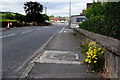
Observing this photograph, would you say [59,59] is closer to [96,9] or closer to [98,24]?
[98,24]

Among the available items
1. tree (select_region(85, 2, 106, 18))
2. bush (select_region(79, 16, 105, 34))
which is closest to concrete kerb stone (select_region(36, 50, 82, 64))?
bush (select_region(79, 16, 105, 34))

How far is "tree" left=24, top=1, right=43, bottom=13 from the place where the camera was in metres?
74.7

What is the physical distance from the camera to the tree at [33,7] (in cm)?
7469

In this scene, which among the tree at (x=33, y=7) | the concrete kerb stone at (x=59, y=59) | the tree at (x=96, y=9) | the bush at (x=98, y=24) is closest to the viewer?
the concrete kerb stone at (x=59, y=59)

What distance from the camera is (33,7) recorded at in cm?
7481

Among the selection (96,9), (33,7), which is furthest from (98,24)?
(33,7)

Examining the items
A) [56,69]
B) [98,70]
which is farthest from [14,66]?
[98,70]

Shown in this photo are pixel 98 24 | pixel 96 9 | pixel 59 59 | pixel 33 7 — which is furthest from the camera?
pixel 33 7

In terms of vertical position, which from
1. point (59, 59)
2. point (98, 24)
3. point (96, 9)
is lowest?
point (59, 59)

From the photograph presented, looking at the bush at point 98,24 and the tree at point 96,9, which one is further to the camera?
the tree at point 96,9

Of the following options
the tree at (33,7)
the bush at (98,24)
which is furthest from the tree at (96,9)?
the tree at (33,7)

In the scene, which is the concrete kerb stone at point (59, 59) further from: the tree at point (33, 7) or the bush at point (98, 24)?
the tree at point (33, 7)

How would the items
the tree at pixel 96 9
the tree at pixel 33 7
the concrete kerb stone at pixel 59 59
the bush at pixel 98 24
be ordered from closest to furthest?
the concrete kerb stone at pixel 59 59 → the bush at pixel 98 24 → the tree at pixel 96 9 → the tree at pixel 33 7

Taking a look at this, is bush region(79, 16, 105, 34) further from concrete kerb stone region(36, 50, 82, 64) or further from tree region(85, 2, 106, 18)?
concrete kerb stone region(36, 50, 82, 64)
